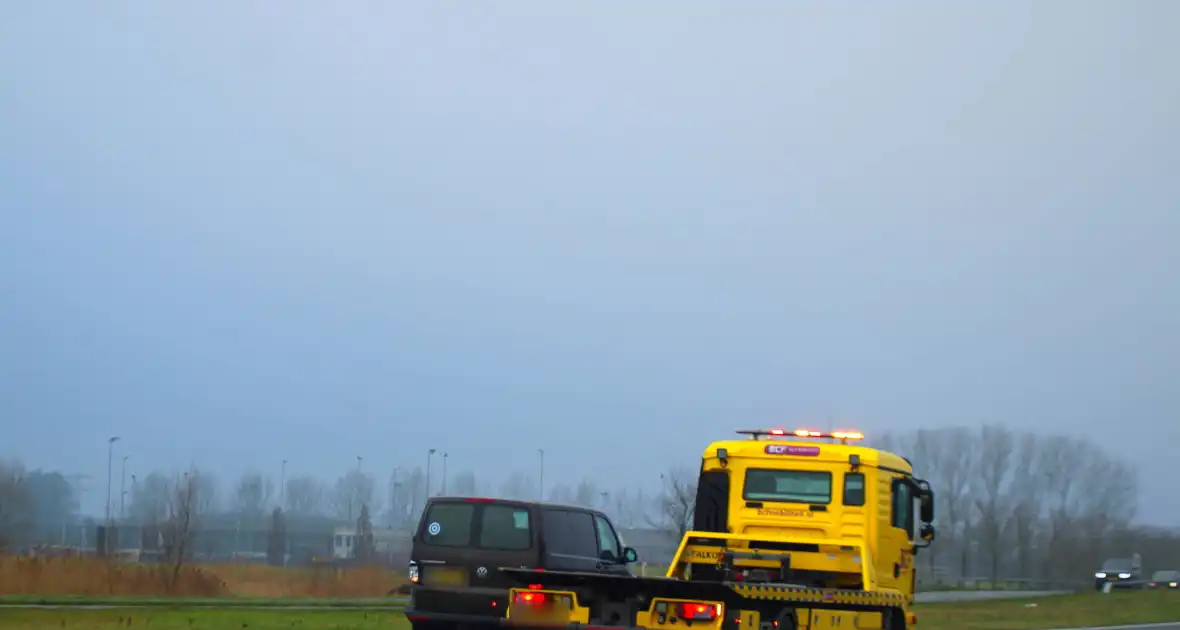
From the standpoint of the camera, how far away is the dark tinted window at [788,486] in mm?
17109

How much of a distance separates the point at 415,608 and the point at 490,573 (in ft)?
3.30

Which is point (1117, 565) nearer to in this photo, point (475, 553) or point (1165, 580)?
point (1165, 580)

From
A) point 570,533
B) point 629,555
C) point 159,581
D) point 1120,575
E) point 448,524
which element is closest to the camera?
point 448,524

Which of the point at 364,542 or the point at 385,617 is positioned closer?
the point at 385,617

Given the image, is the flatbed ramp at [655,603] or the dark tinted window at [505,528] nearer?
the flatbed ramp at [655,603]

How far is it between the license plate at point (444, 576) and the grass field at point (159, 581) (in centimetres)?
2568

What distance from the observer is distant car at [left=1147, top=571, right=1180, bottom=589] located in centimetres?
6500

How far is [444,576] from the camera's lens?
17500 millimetres

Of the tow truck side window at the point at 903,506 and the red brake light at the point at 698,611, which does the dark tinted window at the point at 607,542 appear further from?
the red brake light at the point at 698,611

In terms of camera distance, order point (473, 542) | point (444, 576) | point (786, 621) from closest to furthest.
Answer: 1. point (786, 621)
2. point (444, 576)
3. point (473, 542)

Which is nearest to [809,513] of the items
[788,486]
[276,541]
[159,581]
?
[788,486]

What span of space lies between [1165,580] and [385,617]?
51.5 m

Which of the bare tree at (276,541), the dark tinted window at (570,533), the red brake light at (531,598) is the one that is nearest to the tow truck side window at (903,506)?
the dark tinted window at (570,533)

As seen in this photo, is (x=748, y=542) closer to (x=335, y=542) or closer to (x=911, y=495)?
(x=911, y=495)
